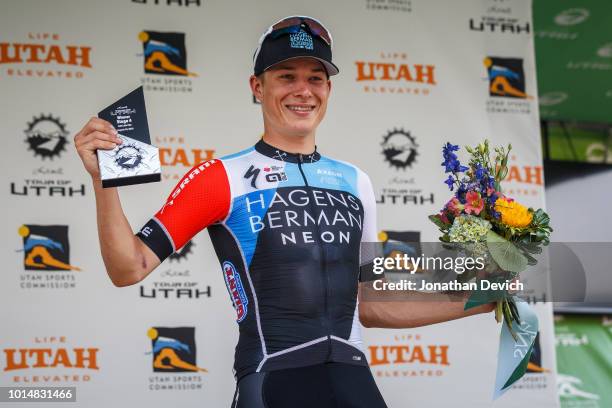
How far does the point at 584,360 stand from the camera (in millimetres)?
6180

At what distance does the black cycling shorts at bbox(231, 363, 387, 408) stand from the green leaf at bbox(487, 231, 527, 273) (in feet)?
1.45

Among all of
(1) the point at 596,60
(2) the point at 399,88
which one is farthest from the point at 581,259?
(1) the point at 596,60

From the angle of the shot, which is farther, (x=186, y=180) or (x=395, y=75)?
(x=395, y=75)

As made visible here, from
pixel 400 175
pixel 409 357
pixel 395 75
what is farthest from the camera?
pixel 395 75

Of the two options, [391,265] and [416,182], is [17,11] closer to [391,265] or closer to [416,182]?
[416,182]

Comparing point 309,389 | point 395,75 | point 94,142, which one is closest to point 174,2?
point 395,75

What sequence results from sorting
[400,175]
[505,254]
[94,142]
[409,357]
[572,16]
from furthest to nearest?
1. [572,16]
2. [400,175]
3. [409,357]
4. [505,254]
5. [94,142]

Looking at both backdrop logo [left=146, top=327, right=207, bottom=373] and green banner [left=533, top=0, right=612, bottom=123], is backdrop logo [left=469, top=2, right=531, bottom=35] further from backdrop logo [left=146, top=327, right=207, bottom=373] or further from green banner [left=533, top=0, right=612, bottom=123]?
backdrop logo [left=146, top=327, right=207, bottom=373]

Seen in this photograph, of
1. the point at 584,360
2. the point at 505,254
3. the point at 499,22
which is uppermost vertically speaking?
the point at 499,22

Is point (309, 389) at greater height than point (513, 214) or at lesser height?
lesser

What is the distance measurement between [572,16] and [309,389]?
13.5 feet

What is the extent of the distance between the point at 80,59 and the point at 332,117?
1.23m

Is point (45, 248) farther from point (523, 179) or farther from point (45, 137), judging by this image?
point (523, 179)

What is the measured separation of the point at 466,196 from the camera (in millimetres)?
2121
